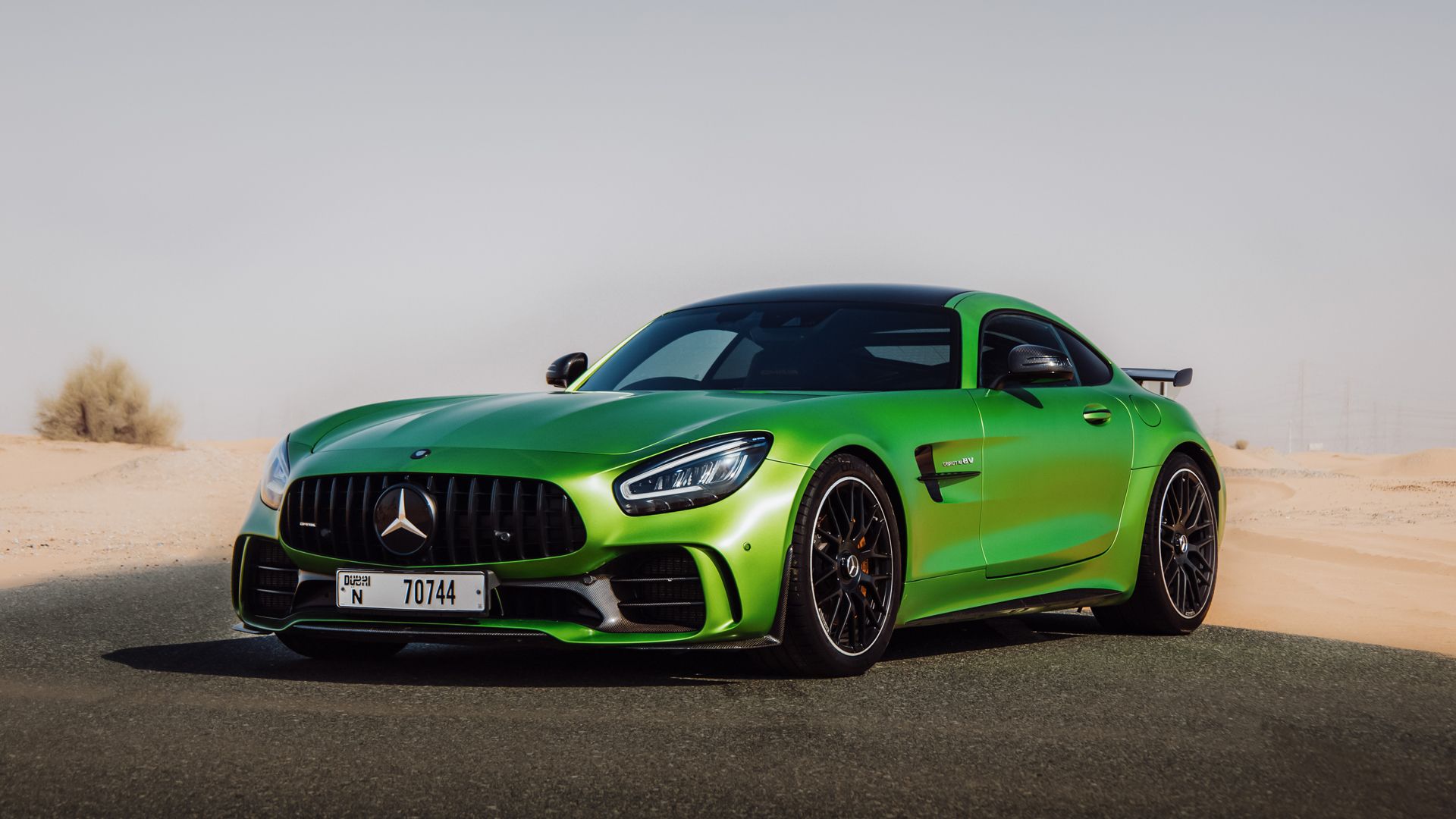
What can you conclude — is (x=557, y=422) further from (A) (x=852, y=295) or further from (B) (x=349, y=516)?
(A) (x=852, y=295)

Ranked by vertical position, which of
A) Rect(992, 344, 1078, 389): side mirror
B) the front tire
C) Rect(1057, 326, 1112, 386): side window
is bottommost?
the front tire

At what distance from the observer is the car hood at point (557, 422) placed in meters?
5.21

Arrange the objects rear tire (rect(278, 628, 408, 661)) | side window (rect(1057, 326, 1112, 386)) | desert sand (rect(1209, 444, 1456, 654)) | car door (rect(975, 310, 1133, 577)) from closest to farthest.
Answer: rear tire (rect(278, 628, 408, 661))
car door (rect(975, 310, 1133, 577))
side window (rect(1057, 326, 1112, 386))
desert sand (rect(1209, 444, 1456, 654))

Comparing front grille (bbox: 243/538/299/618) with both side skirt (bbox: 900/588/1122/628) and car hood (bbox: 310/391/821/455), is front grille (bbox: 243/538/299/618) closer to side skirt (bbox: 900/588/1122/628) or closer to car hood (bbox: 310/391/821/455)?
car hood (bbox: 310/391/821/455)

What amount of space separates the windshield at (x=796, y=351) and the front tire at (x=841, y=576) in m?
0.89

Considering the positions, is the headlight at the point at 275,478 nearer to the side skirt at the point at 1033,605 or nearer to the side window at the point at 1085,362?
the side skirt at the point at 1033,605

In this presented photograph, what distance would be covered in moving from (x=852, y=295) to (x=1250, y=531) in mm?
12576

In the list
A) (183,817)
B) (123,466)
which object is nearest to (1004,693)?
(183,817)

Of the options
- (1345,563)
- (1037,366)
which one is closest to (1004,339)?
(1037,366)

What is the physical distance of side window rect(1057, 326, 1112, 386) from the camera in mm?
7500

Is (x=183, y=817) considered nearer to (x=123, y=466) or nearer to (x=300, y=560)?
(x=300, y=560)

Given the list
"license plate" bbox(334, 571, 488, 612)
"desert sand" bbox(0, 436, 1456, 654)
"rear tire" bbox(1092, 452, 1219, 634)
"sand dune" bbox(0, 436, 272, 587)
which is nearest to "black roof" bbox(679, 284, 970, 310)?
"rear tire" bbox(1092, 452, 1219, 634)

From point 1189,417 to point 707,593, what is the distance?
3810mm

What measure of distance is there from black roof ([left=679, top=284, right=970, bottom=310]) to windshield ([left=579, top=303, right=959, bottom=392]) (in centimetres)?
5
